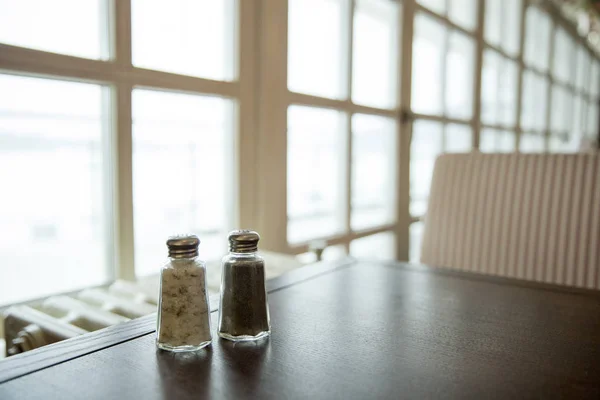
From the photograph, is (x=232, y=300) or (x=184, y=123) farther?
(x=184, y=123)

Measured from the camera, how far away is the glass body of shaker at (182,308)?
20.1 inches

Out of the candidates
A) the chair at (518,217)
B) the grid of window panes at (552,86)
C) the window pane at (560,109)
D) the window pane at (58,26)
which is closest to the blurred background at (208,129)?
the window pane at (58,26)

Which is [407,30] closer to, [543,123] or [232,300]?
[232,300]

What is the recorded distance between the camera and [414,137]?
86.0 inches

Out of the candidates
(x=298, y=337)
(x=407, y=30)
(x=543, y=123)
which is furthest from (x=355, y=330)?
(x=543, y=123)

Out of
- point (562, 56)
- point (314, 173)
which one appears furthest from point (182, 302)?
point (562, 56)

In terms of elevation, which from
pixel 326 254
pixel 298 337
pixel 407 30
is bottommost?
pixel 326 254

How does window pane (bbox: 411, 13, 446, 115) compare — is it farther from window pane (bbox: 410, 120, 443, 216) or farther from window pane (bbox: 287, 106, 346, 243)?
window pane (bbox: 287, 106, 346, 243)

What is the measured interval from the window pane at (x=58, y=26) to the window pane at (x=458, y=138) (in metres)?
1.84

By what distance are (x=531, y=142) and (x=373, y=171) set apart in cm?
247

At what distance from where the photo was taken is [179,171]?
1.26m

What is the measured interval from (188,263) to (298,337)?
148 mm

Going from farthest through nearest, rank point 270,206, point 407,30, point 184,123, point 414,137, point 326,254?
point 414,137, point 407,30, point 326,254, point 270,206, point 184,123

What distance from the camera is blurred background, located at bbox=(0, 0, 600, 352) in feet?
3.18
